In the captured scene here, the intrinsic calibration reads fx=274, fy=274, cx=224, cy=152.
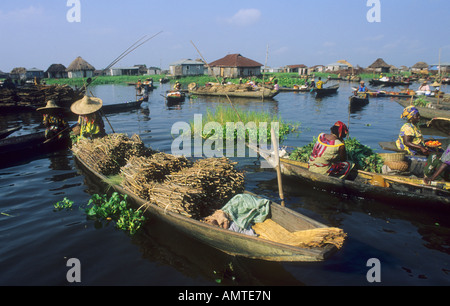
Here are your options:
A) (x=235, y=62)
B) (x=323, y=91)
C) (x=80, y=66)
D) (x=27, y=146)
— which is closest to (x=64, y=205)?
(x=27, y=146)

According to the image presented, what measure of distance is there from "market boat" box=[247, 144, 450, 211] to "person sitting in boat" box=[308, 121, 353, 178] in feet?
0.68

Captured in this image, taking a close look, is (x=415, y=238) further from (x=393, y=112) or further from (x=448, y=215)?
(x=393, y=112)

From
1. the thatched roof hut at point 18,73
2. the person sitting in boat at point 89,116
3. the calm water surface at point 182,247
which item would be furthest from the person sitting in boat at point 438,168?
the thatched roof hut at point 18,73

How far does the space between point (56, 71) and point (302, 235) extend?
6851 cm

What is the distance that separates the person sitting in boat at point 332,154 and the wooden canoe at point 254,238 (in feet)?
8.05

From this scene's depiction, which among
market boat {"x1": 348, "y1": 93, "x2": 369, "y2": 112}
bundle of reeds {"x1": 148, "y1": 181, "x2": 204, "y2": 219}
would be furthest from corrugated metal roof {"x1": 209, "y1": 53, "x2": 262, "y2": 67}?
bundle of reeds {"x1": 148, "y1": 181, "x2": 204, "y2": 219}

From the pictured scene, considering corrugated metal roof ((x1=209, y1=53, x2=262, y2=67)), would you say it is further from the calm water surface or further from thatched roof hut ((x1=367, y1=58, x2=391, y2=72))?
the calm water surface

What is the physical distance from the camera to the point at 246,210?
5.20 m

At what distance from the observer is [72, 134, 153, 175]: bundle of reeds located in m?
7.24

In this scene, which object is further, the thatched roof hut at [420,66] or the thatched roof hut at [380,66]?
the thatched roof hut at [420,66]

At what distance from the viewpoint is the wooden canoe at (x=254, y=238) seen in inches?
147

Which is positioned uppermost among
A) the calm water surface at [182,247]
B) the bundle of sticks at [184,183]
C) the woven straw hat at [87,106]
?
the woven straw hat at [87,106]

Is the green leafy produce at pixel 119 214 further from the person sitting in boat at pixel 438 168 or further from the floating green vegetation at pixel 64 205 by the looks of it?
the person sitting in boat at pixel 438 168

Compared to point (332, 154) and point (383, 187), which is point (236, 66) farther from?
point (383, 187)
